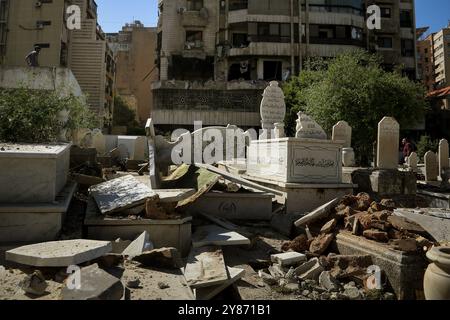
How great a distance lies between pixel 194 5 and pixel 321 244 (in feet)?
101

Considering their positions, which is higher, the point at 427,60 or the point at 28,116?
the point at 427,60

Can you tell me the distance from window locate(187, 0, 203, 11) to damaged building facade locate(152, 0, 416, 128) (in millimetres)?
83

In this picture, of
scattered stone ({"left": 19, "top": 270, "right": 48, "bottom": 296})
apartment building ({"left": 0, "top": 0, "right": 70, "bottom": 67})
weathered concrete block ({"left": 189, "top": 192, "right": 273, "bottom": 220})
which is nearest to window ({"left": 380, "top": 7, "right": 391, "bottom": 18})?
apartment building ({"left": 0, "top": 0, "right": 70, "bottom": 67})

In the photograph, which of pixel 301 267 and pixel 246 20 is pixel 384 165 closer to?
pixel 301 267

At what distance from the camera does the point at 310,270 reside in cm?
407

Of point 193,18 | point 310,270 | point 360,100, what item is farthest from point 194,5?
point 310,270

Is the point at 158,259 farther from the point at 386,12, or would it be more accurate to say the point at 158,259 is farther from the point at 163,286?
the point at 386,12

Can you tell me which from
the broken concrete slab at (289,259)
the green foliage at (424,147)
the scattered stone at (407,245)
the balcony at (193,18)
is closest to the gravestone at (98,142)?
the broken concrete slab at (289,259)

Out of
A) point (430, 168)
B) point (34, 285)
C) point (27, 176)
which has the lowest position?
point (34, 285)

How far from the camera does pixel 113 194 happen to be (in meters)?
5.42

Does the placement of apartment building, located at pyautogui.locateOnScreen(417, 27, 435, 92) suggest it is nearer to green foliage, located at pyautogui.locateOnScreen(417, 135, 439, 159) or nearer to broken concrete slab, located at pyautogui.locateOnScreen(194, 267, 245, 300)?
green foliage, located at pyautogui.locateOnScreen(417, 135, 439, 159)

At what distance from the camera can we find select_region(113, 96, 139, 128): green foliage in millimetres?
37844

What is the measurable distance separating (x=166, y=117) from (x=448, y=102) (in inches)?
1066
